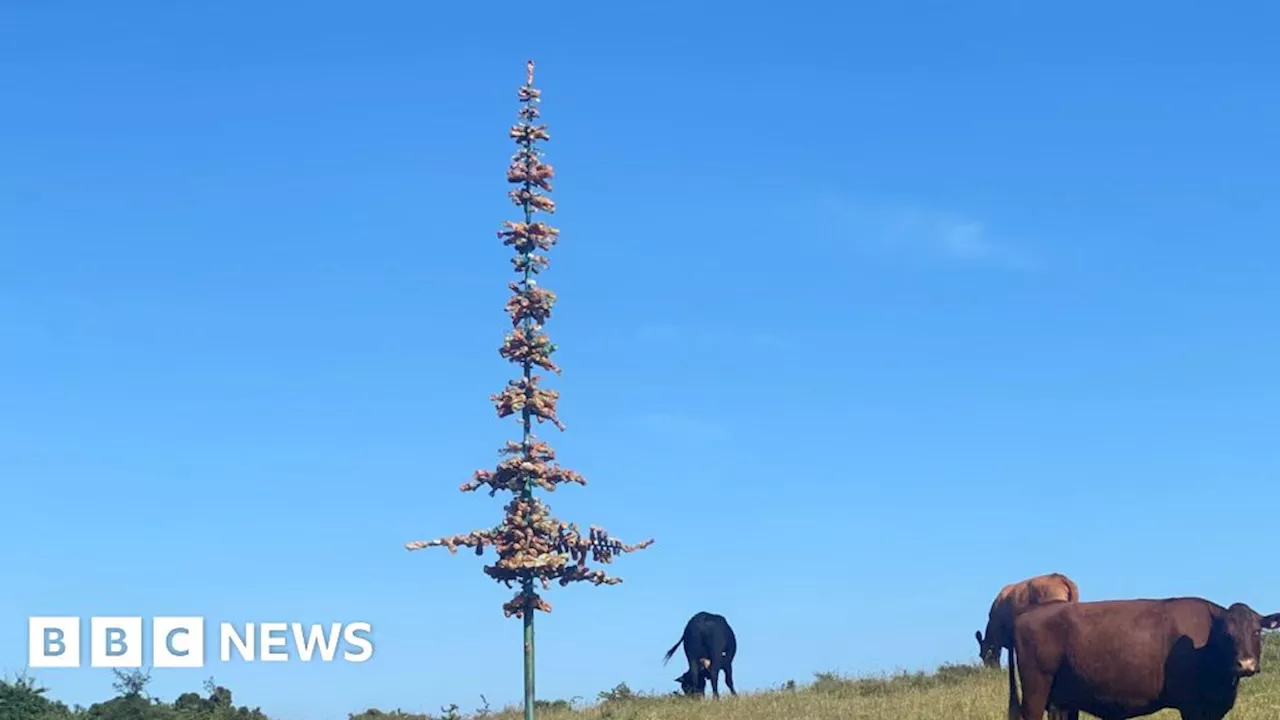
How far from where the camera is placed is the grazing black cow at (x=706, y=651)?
42.6 metres

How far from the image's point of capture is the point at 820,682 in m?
37.2

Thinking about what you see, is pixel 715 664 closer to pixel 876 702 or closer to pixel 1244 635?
pixel 876 702

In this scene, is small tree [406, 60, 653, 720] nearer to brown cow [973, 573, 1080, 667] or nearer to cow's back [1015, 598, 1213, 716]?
cow's back [1015, 598, 1213, 716]

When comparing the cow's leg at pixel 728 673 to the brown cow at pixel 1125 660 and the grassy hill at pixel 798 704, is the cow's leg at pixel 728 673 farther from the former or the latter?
the brown cow at pixel 1125 660

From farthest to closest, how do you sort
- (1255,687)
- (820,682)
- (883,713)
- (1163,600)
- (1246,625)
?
(820,682), (1255,687), (883,713), (1163,600), (1246,625)

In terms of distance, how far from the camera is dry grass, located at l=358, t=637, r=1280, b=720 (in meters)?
27.5

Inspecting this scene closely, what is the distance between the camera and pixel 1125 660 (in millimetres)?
23750

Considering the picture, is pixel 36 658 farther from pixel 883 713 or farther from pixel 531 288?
pixel 883 713

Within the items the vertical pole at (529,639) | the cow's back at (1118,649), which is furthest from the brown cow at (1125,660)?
the vertical pole at (529,639)

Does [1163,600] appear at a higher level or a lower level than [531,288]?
lower

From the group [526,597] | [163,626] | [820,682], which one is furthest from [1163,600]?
[163,626]

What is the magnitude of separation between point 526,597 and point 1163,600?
393 inches

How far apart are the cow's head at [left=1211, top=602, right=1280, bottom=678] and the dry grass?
2828 millimetres

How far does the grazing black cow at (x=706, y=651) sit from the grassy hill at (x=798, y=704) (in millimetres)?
3461
